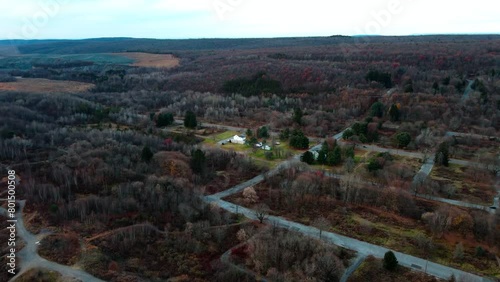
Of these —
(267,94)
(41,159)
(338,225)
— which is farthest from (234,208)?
(267,94)

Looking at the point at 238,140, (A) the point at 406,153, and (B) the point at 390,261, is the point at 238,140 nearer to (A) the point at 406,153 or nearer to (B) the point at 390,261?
(A) the point at 406,153

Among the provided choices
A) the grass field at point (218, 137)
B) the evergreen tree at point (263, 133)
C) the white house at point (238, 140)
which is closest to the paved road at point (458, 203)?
the evergreen tree at point (263, 133)

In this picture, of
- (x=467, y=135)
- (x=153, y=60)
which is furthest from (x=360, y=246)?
(x=153, y=60)

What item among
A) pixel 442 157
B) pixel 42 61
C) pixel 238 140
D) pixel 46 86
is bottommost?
pixel 238 140

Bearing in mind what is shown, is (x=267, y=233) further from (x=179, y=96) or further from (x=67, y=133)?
(x=179, y=96)

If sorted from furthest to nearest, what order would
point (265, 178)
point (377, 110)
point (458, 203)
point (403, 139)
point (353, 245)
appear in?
point (377, 110) < point (403, 139) < point (265, 178) < point (458, 203) < point (353, 245)

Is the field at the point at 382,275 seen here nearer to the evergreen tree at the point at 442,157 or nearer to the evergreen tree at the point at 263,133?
the evergreen tree at the point at 442,157

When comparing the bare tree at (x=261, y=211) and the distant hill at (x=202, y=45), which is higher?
the distant hill at (x=202, y=45)
